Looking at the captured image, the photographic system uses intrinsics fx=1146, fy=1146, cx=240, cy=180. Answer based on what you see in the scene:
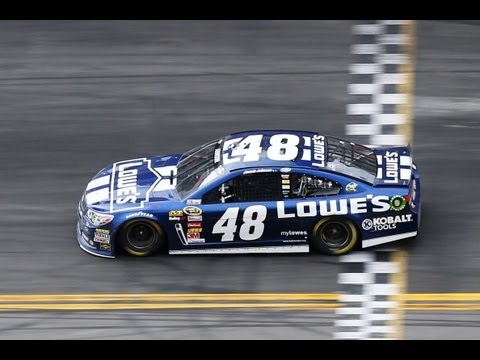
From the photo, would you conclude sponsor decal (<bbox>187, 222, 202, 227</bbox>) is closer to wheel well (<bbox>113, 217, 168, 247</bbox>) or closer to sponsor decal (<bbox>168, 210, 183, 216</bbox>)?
sponsor decal (<bbox>168, 210, 183, 216</bbox>)

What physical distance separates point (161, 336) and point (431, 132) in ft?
19.7

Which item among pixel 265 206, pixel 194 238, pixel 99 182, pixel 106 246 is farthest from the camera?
pixel 99 182

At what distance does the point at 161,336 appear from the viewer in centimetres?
1248

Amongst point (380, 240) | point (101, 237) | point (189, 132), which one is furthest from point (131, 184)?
point (380, 240)

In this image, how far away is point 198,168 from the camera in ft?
46.3

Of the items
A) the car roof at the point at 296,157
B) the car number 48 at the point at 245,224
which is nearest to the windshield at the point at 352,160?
the car roof at the point at 296,157

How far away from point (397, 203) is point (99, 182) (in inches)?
148

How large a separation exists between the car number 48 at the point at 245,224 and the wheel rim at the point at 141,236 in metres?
0.78

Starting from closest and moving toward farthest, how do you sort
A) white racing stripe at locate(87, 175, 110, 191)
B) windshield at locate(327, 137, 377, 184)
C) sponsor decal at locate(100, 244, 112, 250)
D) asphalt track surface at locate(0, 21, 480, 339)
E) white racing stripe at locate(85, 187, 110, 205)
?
asphalt track surface at locate(0, 21, 480, 339) → windshield at locate(327, 137, 377, 184) → sponsor decal at locate(100, 244, 112, 250) → white racing stripe at locate(85, 187, 110, 205) → white racing stripe at locate(87, 175, 110, 191)

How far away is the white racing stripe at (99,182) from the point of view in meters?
14.4

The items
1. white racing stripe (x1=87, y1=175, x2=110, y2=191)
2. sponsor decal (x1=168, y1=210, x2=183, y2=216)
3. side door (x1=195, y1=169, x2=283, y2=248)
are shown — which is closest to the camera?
side door (x1=195, y1=169, x2=283, y2=248)

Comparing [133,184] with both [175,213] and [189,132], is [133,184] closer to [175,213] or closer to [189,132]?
[175,213]

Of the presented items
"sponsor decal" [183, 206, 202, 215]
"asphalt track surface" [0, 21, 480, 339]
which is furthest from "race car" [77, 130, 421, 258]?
"asphalt track surface" [0, 21, 480, 339]

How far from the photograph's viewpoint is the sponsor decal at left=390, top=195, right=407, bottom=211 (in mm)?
13578
